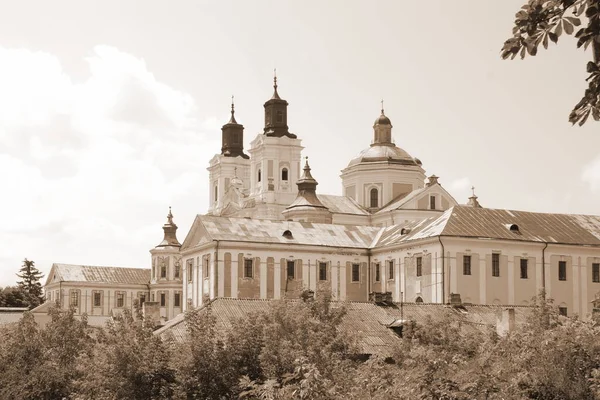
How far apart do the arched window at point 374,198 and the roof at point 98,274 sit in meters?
31.6

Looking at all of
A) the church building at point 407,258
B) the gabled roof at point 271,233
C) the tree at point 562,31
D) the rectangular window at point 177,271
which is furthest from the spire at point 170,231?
the tree at point 562,31

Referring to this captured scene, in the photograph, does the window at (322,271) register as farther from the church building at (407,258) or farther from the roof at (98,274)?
the roof at (98,274)

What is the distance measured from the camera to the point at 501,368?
2059 centimetres

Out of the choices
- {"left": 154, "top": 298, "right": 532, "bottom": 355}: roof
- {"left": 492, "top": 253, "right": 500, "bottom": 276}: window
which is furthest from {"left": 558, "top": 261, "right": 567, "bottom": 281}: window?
{"left": 154, "top": 298, "right": 532, "bottom": 355}: roof

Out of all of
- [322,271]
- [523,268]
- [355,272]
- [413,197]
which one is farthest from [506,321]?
[413,197]

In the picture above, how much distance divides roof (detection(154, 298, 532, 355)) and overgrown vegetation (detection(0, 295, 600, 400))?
2.43 m

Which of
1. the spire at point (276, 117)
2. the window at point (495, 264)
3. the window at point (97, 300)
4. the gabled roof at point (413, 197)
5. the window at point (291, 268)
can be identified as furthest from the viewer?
the window at point (97, 300)

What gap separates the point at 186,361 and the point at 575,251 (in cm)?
3652

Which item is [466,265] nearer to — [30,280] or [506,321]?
[506,321]

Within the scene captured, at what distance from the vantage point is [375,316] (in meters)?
36.9

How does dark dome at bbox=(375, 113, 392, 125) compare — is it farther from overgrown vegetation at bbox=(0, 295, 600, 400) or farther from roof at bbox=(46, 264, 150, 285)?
overgrown vegetation at bbox=(0, 295, 600, 400)

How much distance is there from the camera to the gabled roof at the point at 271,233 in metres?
56.9

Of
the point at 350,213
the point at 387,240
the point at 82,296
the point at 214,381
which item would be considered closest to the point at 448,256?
the point at 387,240

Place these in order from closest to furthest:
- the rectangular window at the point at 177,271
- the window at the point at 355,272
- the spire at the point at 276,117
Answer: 1. the window at the point at 355,272
2. the spire at the point at 276,117
3. the rectangular window at the point at 177,271
